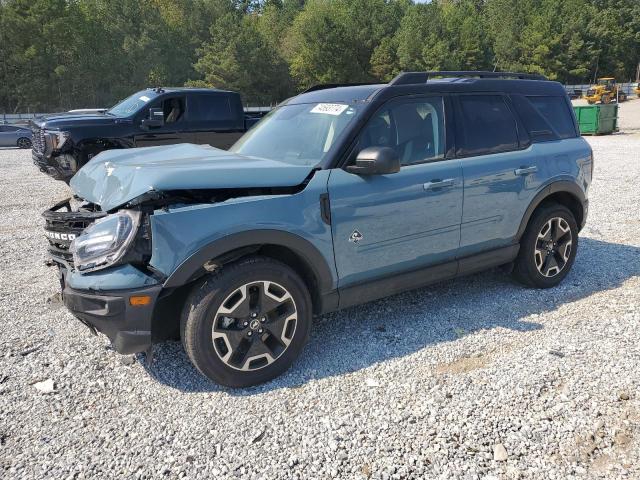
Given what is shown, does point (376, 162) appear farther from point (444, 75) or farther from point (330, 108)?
point (444, 75)

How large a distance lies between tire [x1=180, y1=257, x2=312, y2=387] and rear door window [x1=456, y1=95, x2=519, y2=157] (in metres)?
1.83

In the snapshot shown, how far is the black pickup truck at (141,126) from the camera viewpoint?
8625mm

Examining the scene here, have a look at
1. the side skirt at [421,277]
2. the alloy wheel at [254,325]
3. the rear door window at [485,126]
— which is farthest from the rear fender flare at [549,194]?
the alloy wheel at [254,325]

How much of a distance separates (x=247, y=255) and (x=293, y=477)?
130cm

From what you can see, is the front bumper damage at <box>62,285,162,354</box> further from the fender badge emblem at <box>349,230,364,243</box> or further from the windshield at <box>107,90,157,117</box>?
the windshield at <box>107,90,157,117</box>

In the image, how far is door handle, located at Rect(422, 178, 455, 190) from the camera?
3.66m

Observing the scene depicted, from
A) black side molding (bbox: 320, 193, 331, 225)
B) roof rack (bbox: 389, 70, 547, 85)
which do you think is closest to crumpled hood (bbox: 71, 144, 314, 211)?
black side molding (bbox: 320, 193, 331, 225)

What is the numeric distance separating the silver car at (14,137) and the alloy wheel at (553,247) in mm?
24536

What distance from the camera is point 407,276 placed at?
12.2ft

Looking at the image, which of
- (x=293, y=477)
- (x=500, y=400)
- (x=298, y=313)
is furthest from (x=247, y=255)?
(x=500, y=400)

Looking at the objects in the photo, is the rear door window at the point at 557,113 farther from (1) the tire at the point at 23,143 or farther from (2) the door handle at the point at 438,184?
(1) the tire at the point at 23,143

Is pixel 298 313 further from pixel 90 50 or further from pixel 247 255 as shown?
pixel 90 50

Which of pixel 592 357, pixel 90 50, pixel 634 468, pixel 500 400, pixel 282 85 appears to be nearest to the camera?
pixel 634 468

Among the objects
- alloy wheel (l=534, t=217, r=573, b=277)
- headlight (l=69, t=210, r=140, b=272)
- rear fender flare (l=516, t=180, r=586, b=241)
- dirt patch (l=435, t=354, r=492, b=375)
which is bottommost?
dirt patch (l=435, t=354, r=492, b=375)
